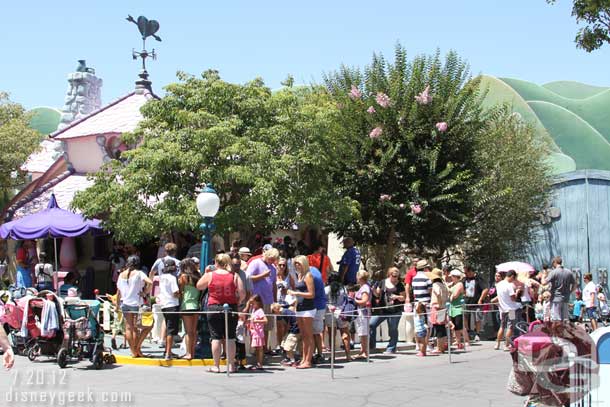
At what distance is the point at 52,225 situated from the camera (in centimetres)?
2020

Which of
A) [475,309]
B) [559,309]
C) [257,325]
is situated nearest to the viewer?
[257,325]

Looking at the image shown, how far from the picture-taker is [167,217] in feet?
58.5

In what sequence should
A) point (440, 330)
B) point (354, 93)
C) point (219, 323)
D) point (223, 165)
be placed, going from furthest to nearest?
point (354, 93) < point (223, 165) < point (440, 330) < point (219, 323)

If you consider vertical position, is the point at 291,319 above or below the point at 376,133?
below

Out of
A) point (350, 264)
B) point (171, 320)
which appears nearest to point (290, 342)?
point (171, 320)

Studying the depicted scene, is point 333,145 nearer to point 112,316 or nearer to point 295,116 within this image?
point 295,116

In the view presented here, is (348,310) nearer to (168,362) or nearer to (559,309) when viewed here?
(168,362)

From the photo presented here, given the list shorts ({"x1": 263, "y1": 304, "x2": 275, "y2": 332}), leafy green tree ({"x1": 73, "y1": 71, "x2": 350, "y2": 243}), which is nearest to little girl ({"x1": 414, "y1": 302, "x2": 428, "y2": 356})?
shorts ({"x1": 263, "y1": 304, "x2": 275, "y2": 332})

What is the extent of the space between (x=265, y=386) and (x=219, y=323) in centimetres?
156

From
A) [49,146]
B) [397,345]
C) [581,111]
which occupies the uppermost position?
[581,111]

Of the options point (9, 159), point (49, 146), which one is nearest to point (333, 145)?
point (9, 159)

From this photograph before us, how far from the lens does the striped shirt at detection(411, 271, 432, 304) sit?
15516 millimetres

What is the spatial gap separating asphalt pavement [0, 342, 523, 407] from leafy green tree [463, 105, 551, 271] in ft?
43.0

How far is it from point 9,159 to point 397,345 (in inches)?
733
